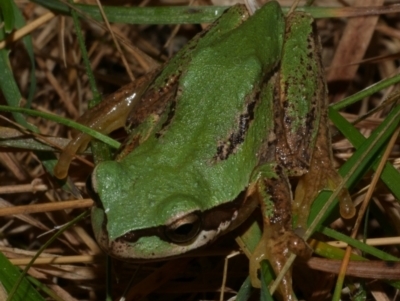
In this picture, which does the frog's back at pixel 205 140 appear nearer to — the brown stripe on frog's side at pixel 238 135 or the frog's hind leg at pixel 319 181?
the brown stripe on frog's side at pixel 238 135

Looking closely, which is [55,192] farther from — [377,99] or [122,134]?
[377,99]

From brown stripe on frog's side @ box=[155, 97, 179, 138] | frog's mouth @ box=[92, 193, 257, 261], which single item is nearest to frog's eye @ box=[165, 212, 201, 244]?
frog's mouth @ box=[92, 193, 257, 261]

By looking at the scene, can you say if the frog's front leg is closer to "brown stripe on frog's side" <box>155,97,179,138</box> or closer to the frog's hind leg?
the frog's hind leg

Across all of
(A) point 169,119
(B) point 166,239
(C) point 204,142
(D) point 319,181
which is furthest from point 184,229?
(D) point 319,181

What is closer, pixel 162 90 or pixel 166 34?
pixel 162 90

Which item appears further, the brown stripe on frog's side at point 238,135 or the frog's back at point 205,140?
the brown stripe on frog's side at point 238,135

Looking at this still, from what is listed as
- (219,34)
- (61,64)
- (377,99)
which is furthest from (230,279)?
(61,64)

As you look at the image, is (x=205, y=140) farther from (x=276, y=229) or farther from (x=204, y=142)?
(x=276, y=229)

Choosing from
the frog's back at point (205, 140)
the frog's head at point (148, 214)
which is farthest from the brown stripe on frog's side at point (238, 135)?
the frog's head at point (148, 214)
